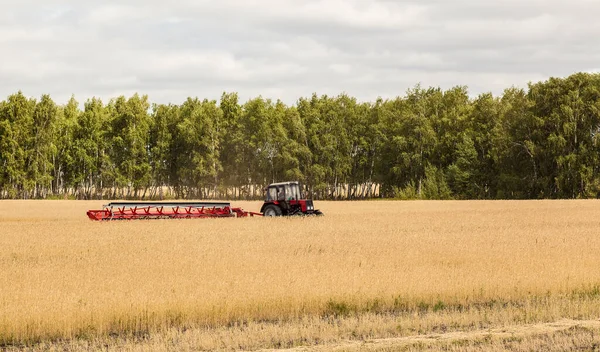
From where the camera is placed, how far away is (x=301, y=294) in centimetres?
1619

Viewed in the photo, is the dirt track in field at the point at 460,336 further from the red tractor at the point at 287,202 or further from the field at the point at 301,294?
the red tractor at the point at 287,202

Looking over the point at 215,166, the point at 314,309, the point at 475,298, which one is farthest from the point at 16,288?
the point at 215,166

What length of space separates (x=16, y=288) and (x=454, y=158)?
82.5 m

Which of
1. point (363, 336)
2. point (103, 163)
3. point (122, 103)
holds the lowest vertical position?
point (363, 336)

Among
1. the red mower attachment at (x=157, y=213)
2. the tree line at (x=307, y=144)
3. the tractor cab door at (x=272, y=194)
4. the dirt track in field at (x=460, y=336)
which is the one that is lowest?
the dirt track in field at (x=460, y=336)

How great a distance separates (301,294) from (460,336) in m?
4.63

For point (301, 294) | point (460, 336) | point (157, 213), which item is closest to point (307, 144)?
point (157, 213)

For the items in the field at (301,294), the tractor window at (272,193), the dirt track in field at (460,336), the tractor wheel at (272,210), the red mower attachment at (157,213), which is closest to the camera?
the dirt track in field at (460,336)

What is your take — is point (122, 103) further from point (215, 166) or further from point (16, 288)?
point (16, 288)

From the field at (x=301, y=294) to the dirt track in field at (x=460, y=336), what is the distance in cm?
3

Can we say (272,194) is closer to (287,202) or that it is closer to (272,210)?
(272,210)

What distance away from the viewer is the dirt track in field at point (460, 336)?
11.7 meters

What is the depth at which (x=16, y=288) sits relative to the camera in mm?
17312

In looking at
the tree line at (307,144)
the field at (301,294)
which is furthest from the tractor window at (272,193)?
the tree line at (307,144)
